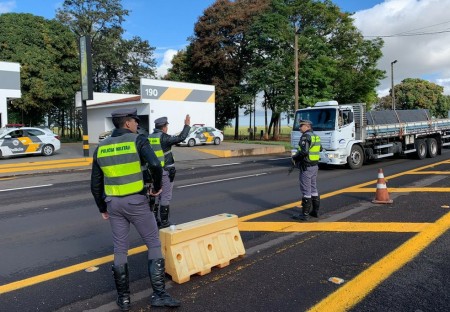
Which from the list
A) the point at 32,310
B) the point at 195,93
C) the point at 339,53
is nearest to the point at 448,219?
the point at 32,310

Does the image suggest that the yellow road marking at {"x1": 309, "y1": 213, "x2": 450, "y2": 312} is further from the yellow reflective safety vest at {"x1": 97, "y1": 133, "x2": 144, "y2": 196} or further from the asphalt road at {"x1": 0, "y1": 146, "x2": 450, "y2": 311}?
the yellow reflective safety vest at {"x1": 97, "y1": 133, "x2": 144, "y2": 196}

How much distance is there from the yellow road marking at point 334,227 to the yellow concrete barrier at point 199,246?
1.63 m

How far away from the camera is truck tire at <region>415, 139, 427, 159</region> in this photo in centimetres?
1778

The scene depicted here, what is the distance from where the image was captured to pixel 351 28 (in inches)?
1490

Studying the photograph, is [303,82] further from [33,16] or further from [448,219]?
[448,219]

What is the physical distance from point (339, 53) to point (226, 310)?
3788cm

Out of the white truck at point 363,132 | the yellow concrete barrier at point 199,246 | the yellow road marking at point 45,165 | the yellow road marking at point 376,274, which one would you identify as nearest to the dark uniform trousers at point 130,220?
the yellow concrete barrier at point 199,246

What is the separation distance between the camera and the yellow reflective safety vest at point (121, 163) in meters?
3.49

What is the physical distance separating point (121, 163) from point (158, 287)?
118 centimetres

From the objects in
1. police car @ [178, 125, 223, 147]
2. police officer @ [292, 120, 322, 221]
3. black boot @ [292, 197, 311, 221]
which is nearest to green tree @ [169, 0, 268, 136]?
police car @ [178, 125, 223, 147]

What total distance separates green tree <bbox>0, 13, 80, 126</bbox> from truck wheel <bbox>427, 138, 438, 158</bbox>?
89.5 ft

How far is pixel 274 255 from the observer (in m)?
5.02

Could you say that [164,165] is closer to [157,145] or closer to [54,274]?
[157,145]

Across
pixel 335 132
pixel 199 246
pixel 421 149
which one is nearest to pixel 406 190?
pixel 335 132
